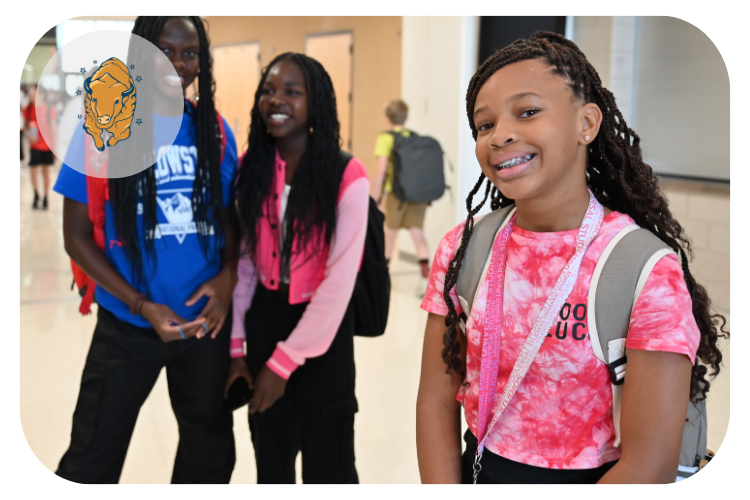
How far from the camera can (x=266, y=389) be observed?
→ 1732 millimetres

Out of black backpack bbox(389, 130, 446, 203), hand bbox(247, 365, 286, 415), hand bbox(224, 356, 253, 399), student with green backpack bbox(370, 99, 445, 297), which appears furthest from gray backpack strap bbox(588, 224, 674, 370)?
black backpack bbox(389, 130, 446, 203)

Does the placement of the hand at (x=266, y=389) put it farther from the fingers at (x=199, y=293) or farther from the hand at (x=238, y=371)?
the fingers at (x=199, y=293)

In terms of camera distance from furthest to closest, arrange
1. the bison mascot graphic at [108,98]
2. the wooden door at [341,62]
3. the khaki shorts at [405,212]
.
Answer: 1. the wooden door at [341,62]
2. the khaki shorts at [405,212]
3. the bison mascot graphic at [108,98]

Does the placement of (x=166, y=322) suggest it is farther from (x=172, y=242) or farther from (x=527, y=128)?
(x=527, y=128)

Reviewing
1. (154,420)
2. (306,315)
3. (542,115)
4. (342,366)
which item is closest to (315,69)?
(306,315)

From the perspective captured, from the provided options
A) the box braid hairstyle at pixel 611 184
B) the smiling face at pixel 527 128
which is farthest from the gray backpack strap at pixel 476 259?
the smiling face at pixel 527 128

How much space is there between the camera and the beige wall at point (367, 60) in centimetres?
854

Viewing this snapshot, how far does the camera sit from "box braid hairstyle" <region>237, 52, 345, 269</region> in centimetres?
174

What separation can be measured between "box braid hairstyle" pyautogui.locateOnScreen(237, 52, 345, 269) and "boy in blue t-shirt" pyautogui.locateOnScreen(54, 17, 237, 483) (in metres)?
0.06

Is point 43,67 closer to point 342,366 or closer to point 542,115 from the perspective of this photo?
point 542,115

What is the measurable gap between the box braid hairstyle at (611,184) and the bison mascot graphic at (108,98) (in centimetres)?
66

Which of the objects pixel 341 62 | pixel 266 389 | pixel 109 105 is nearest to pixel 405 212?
pixel 266 389

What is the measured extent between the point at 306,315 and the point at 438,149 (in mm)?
3476

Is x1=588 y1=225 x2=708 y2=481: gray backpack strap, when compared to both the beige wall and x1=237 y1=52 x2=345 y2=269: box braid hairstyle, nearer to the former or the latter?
x1=237 y1=52 x2=345 y2=269: box braid hairstyle
